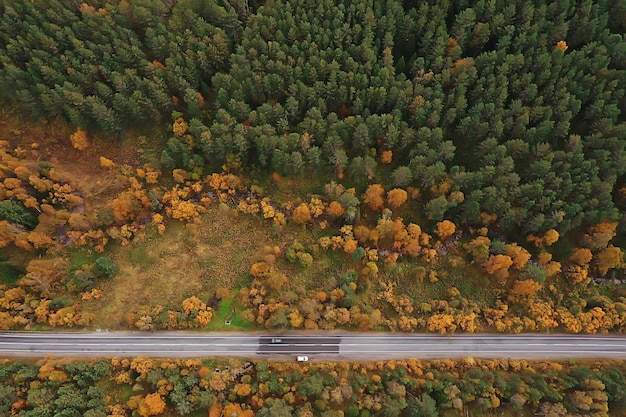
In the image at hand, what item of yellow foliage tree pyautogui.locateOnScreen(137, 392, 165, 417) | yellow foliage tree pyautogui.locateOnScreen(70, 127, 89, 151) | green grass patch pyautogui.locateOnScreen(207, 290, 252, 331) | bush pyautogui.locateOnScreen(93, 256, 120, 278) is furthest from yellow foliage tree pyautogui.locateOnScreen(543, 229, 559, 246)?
yellow foliage tree pyautogui.locateOnScreen(70, 127, 89, 151)

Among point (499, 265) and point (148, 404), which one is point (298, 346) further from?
point (499, 265)

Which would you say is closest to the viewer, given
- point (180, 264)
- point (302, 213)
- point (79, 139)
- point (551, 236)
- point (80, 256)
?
point (551, 236)

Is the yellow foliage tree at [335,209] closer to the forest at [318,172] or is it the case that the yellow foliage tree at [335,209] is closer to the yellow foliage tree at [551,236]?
the forest at [318,172]

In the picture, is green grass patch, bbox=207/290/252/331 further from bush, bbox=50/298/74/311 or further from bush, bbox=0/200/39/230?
bush, bbox=0/200/39/230

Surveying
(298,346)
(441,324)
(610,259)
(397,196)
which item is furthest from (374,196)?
(610,259)

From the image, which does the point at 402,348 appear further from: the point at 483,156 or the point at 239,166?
the point at 239,166
